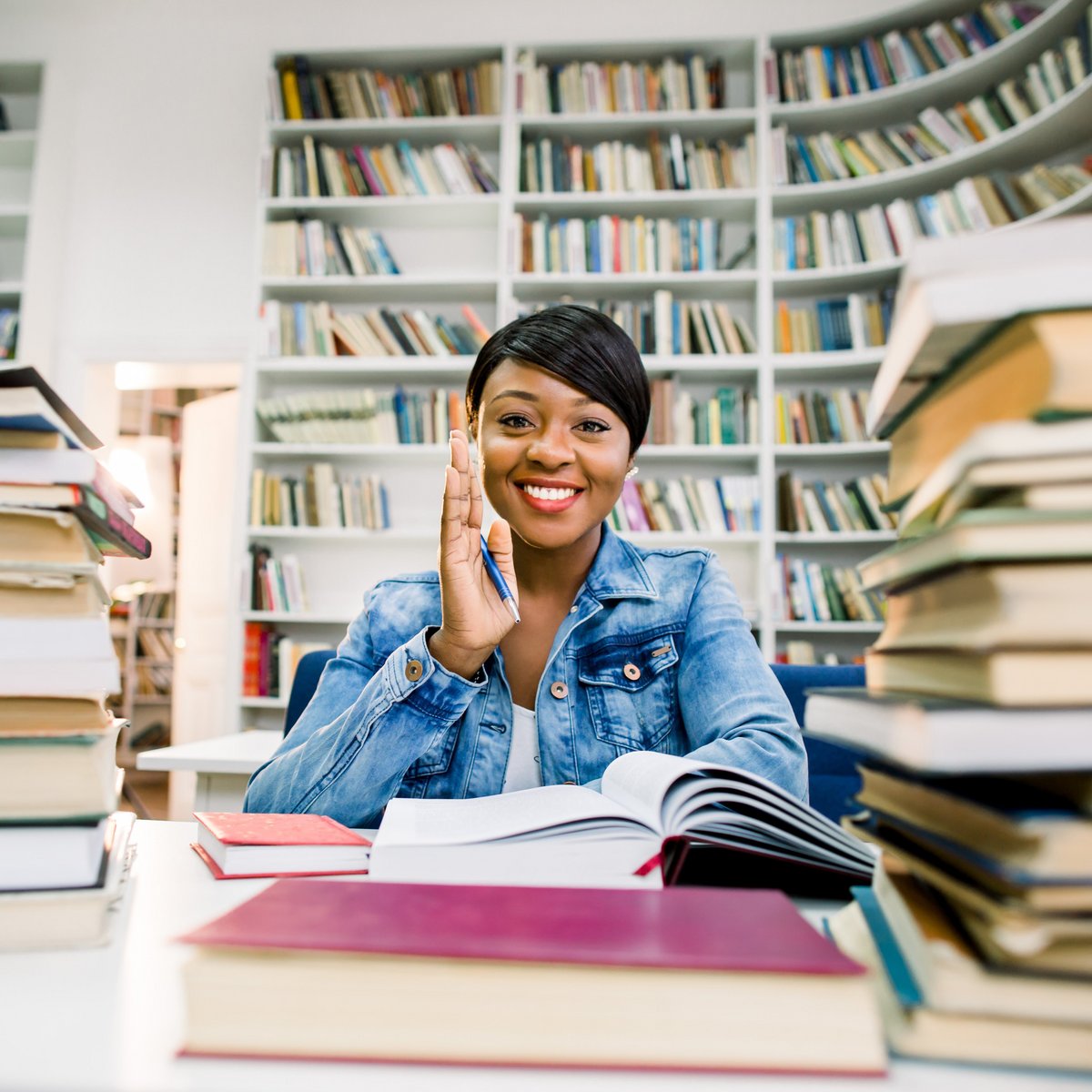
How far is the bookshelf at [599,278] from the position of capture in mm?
3311

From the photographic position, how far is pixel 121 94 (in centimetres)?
402

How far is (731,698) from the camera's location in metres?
1.06

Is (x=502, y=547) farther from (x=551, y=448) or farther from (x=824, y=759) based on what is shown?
(x=824, y=759)

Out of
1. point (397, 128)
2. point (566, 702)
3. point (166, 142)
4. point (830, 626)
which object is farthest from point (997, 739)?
point (166, 142)

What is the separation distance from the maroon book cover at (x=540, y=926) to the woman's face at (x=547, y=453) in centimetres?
82

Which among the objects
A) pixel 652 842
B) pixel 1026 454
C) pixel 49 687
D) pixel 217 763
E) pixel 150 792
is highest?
pixel 1026 454

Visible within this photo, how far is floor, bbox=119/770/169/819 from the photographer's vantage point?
15.1 ft

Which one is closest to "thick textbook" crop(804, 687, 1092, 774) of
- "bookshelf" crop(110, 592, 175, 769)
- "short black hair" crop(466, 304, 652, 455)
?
"short black hair" crop(466, 304, 652, 455)

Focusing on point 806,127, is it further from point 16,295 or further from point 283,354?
point 16,295

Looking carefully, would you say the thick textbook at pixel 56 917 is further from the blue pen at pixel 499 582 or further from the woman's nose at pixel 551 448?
the woman's nose at pixel 551 448

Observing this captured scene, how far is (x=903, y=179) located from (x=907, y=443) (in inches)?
127

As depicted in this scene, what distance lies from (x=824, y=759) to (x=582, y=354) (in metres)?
0.86

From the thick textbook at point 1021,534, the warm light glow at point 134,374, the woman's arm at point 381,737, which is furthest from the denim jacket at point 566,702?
the warm light glow at point 134,374

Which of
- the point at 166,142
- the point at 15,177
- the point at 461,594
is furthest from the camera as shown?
the point at 15,177
